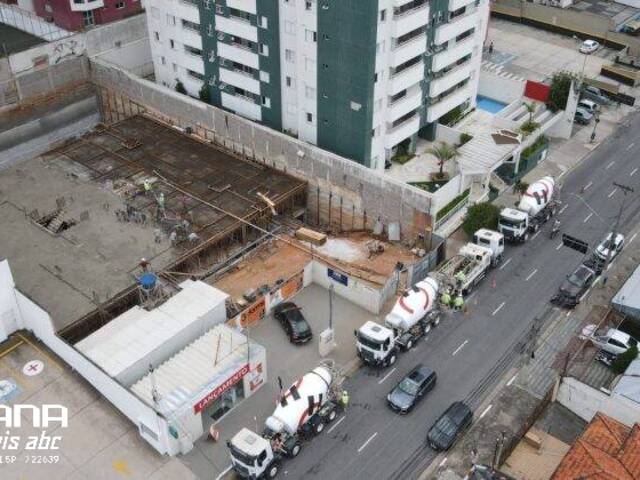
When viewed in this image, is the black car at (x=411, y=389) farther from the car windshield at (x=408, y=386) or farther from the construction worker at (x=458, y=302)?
the construction worker at (x=458, y=302)

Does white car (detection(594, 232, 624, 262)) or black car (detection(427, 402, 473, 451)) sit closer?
black car (detection(427, 402, 473, 451))

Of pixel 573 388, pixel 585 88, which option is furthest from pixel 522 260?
pixel 585 88

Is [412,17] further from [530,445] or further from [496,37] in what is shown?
[496,37]

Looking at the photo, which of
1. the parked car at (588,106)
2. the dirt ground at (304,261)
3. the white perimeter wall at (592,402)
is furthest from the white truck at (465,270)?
the parked car at (588,106)

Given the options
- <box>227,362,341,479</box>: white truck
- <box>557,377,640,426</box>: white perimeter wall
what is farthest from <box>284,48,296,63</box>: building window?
<box>557,377,640,426</box>: white perimeter wall

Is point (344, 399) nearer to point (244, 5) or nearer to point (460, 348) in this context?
point (460, 348)

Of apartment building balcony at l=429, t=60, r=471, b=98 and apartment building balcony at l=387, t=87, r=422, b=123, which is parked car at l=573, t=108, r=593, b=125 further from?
apartment building balcony at l=387, t=87, r=422, b=123
